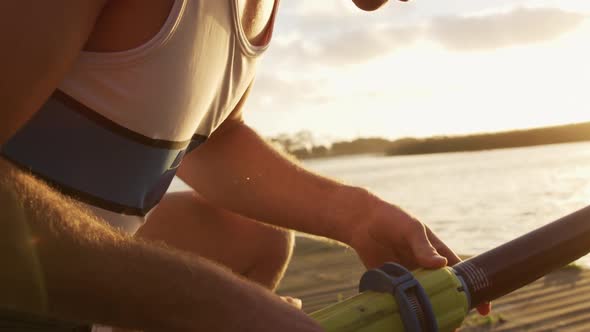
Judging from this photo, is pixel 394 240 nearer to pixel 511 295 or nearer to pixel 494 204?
pixel 511 295

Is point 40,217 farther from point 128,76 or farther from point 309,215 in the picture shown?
point 309,215

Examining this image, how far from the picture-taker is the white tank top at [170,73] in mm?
1334

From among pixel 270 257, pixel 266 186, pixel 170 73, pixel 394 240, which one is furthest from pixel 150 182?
pixel 270 257

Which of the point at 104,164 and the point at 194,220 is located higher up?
→ the point at 104,164

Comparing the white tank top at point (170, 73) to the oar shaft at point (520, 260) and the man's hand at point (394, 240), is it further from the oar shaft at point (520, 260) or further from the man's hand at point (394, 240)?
the oar shaft at point (520, 260)

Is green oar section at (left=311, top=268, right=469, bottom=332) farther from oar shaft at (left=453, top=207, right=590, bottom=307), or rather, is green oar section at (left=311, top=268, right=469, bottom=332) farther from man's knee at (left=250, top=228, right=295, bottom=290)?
man's knee at (left=250, top=228, right=295, bottom=290)

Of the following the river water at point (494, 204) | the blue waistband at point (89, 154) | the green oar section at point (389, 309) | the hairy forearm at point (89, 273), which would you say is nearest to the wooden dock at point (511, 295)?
the river water at point (494, 204)

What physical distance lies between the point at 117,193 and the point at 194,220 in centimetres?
65

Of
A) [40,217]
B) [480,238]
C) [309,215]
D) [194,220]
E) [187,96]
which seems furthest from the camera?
[480,238]

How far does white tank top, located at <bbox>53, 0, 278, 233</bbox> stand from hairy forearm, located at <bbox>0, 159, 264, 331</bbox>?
13.0 inches

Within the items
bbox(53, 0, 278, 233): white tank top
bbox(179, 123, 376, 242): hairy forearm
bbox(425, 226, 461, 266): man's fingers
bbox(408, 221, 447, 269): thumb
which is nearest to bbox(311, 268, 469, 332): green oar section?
bbox(408, 221, 447, 269): thumb

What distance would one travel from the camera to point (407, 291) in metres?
1.38

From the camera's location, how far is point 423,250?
167 cm

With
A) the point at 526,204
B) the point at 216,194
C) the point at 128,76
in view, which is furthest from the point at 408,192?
the point at 128,76
